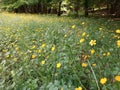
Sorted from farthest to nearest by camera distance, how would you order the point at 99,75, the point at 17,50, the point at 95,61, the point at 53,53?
the point at 17,50
the point at 53,53
the point at 95,61
the point at 99,75

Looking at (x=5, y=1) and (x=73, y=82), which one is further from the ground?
(x=5, y=1)

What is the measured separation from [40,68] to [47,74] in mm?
194

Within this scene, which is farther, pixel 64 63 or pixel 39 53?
pixel 39 53

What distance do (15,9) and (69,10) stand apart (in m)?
5.67

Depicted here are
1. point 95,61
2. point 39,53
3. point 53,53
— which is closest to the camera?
point 95,61

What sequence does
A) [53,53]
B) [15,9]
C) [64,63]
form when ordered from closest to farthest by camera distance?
1. [64,63]
2. [53,53]
3. [15,9]

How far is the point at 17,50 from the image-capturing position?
3945mm

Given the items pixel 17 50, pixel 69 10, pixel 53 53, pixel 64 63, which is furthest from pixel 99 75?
pixel 69 10

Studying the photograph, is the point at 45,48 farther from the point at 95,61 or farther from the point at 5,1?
the point at 5,1

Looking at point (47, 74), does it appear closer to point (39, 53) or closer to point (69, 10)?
point (39, 53)

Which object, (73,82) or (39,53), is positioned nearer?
(73,82)

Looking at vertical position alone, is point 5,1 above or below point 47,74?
above

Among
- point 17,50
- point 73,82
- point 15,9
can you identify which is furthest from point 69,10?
point 73,82

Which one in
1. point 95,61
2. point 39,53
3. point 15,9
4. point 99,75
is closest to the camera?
point 99,75
